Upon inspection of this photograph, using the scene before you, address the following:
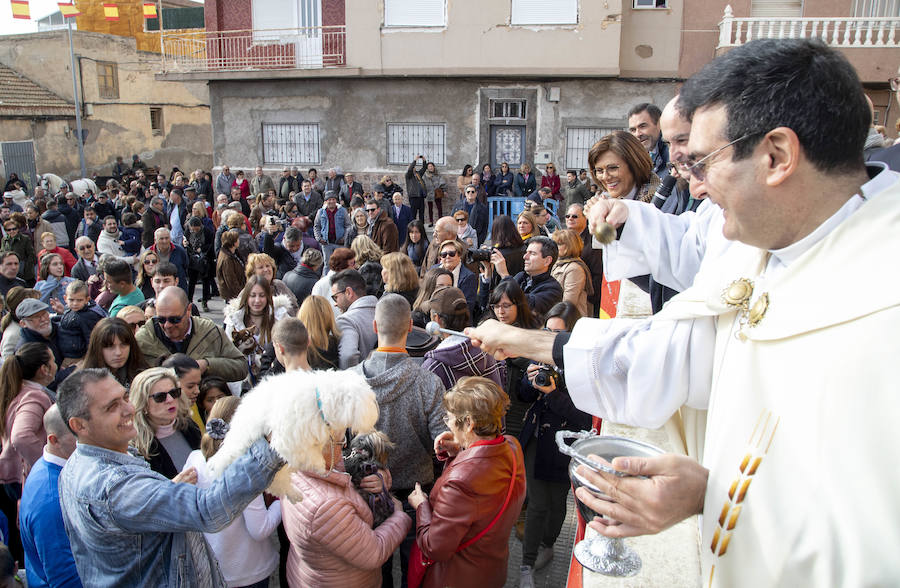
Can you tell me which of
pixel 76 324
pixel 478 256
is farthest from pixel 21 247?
pixel 478 256

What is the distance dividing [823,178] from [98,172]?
30.4m

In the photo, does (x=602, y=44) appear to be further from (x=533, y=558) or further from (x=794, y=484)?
(x=794, y=484)

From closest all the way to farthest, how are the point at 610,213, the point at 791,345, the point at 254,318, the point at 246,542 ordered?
the point at 791,345, the point at 610,213, the point at 246,542, the point at 254,318

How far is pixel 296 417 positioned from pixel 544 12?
1634 cm

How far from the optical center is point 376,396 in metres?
3.60

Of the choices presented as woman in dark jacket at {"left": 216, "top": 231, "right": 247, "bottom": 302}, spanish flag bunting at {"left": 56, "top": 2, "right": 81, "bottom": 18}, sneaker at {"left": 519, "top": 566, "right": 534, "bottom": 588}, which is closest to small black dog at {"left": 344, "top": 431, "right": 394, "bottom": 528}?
sneaker at {"left": 519, "top": 566, "right": 534, "bottom": 588}

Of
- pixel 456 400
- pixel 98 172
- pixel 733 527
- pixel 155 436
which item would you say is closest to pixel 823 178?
pixel 733 527

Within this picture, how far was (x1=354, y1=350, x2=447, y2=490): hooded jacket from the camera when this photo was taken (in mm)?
3762

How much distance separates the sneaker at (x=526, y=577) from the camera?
13.3ft

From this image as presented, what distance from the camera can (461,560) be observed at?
3137 mm

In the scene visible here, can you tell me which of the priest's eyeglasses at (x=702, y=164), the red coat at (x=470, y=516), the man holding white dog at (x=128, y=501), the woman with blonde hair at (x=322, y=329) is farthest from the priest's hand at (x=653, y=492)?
the woman with blonde hair at (x=322, y=329)

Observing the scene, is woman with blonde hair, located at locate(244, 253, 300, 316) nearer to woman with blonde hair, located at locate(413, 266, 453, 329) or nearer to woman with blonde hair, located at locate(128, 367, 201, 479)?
woman with blonde hair, located at locate(413, 266, 453, 329)

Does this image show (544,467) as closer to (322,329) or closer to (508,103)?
(322,329)

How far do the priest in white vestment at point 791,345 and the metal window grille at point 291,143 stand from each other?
18.9 meters
